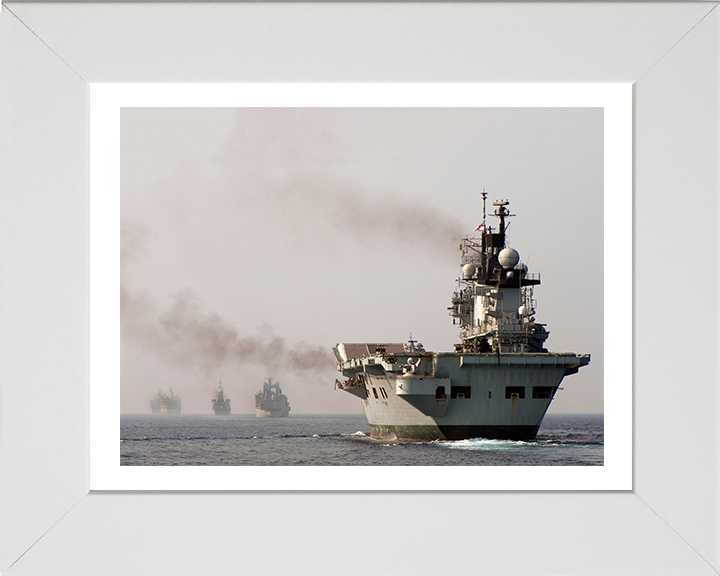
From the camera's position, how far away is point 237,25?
336 cm

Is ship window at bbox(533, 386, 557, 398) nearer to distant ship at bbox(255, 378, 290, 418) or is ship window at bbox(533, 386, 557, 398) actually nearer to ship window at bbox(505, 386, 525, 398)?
ship window at bbox(505, 386, 525, 398)

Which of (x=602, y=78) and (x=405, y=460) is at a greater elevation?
(x=602, y=78)

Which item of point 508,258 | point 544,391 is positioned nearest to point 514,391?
point 544,391

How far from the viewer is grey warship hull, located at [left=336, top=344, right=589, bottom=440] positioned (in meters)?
16.2

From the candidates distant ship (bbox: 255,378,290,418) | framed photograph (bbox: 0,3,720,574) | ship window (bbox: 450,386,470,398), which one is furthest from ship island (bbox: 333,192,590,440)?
distant ship (bbox: 255,378,290,418)

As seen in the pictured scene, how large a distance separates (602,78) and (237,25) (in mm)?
1724

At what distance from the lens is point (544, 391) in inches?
659

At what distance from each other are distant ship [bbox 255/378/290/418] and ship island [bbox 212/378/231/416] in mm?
1926

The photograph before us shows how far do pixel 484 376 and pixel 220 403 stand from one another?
111 ft

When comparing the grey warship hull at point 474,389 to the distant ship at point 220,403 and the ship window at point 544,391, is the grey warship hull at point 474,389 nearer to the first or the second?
the ship window at point 544,391

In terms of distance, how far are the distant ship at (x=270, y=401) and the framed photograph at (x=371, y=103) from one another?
43913 millimetres

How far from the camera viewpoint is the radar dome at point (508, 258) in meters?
18.3
